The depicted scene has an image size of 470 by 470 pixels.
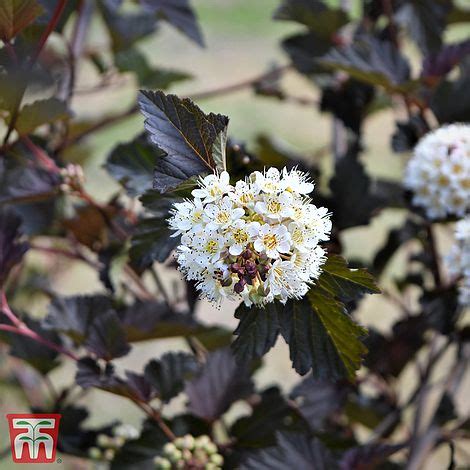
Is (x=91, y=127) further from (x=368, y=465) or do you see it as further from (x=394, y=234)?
(x=368, y=465)

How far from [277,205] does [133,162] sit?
280mm

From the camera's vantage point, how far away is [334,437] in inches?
34.9

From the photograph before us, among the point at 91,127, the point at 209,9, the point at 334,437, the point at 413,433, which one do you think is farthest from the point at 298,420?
the point at 209,9

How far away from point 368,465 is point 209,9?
264cm

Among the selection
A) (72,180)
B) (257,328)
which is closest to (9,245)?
(72,180)

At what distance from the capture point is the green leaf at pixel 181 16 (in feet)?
3.18

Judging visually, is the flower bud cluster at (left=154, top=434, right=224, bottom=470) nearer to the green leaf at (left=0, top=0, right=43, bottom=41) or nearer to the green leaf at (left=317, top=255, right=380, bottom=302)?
the green leaf at (left=317, top=255, right=380, bottom=302)

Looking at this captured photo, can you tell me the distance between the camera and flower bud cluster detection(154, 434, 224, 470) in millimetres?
731

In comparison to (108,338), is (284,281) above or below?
above

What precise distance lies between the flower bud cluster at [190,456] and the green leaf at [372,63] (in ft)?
1.47

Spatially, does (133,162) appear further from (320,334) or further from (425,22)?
(425,22)

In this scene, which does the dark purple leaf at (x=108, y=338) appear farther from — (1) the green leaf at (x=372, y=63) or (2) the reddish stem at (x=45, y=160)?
(1) the green leaf at (x=372, y=63)

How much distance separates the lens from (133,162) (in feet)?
2.58

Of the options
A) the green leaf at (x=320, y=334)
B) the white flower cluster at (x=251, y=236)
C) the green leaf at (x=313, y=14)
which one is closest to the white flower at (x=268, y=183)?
the white flower cluster at (x=251, y=236)
